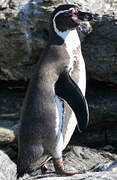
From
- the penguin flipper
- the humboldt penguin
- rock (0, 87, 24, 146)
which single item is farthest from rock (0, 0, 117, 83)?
the penguin flipper

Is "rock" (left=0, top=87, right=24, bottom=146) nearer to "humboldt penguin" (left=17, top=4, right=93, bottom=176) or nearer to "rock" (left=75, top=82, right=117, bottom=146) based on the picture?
"rock" (left=75, top=82, right=117, bottom=146)

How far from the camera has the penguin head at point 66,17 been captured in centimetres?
500

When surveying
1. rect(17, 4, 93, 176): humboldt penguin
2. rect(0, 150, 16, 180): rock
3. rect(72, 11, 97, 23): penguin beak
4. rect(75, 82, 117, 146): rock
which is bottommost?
rect(75, 82, 117, 146): rock

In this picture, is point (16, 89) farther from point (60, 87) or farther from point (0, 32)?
point (60, 87)

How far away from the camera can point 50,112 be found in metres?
4.72

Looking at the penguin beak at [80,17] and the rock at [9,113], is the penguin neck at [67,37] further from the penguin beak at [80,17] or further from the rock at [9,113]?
the rock at [9,113]

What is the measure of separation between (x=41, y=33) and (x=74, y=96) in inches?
58.4

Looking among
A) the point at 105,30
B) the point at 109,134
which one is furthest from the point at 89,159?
the point at 105,30

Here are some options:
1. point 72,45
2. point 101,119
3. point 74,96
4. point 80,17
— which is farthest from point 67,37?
point 101,119

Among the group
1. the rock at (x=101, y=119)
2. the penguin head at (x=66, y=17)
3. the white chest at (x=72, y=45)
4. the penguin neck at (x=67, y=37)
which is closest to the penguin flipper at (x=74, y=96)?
the white chest at (x=72, y=45)

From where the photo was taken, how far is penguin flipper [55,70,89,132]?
4738mm

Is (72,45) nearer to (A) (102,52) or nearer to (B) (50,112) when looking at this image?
(B) (50,112)

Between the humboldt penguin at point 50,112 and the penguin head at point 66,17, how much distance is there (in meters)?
0.25

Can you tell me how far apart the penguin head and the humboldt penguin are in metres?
0.25
